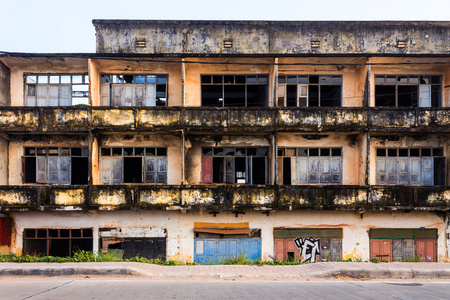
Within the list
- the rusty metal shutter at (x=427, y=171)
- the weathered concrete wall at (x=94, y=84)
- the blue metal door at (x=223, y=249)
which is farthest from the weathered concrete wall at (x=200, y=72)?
the rusty metal shutter at (x=427, y=171)

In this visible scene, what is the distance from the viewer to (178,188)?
1230 cm

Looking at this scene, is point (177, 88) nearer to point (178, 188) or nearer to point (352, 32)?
point (178, 188)

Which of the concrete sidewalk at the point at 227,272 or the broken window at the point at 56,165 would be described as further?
the broken window at the point at 56,165

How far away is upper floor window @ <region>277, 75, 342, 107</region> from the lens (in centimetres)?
1380

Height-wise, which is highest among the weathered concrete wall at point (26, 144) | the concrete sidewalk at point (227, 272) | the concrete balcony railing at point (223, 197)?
the weathered concrete wall at point (26, 144)

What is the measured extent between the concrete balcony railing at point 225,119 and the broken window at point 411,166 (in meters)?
1.43

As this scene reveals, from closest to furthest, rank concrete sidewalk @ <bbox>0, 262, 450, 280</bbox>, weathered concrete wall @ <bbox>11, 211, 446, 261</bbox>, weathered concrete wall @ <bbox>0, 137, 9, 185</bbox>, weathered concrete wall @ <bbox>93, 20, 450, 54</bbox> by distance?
concrete sidewalk @ <bbox>0, 262, 450, 280</bbox> < weathered concrete wall @ <bbox>11, 211, 446, 261</bbox> < weathered concrete wall @ <bbox>0, 137, 9, 185</bbox> < weathered concrete wall @ <bbox>93, 20, 450, 54</bbox>

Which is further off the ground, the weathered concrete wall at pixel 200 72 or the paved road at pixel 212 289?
the weathered concrete wall at pixel 200 72

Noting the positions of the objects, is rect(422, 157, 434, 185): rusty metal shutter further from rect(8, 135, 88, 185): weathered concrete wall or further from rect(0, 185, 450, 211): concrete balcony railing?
rect(8, 135, 88, 185): weathered concrete wall

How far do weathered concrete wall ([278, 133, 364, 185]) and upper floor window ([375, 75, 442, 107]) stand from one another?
239 cm

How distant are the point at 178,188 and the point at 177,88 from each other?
4440 mm

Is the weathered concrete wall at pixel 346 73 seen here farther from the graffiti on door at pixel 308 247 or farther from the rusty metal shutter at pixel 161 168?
the rusty metal shutter at pixel 161 168

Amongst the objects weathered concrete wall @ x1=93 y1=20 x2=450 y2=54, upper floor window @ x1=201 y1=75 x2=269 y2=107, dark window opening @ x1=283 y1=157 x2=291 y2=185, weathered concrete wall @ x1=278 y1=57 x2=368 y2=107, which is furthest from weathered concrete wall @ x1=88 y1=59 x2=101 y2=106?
dark window opening @ x1=283 y1=157 x2=291 y2=185

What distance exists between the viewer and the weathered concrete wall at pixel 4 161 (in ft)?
42.7
